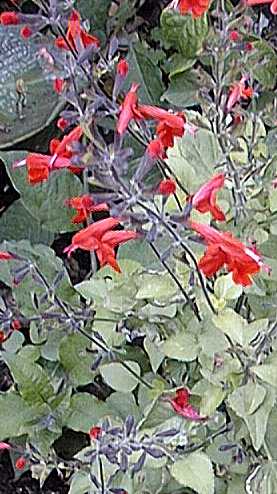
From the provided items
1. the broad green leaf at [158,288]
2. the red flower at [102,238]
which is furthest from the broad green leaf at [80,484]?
the red flower at [102,238]

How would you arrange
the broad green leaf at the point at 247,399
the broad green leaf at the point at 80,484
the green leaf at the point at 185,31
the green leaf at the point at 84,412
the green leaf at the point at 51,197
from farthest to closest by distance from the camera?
the green leaf at the point at 185,31
the green leaf at the point at 51,197
the green leaf at the point at 84,412
the broad green leaf at the point at 80,484
the broad green leaf at the point at 247,399

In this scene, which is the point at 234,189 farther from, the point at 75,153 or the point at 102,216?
the point at 102,216

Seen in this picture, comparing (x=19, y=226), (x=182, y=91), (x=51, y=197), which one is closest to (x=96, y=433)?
(x=51, y=197)

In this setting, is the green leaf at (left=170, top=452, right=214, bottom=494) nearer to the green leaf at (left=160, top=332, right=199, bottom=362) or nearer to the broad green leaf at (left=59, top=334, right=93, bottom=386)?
the green leaf at (left=160, top=332, right=199, bottom=362)

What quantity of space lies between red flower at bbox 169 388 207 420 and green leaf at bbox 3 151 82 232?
1.88 ft

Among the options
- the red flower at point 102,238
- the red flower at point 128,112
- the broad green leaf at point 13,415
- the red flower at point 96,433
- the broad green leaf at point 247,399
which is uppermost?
the red flower at point 128,112

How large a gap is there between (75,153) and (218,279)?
332mm

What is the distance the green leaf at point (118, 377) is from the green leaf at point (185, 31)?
33.0 inches

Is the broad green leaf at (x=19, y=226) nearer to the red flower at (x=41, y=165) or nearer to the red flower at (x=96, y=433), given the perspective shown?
the red flower at (x=96, y=433)

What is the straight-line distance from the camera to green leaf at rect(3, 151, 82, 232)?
188 cm

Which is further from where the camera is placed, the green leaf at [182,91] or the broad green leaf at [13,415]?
the green leaf at [182,91]

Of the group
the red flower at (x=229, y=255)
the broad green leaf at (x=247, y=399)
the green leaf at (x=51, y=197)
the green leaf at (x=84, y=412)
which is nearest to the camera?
the red flower at (x=229, y=255)

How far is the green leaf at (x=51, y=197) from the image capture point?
1.88 meters

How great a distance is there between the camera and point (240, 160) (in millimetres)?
1503
